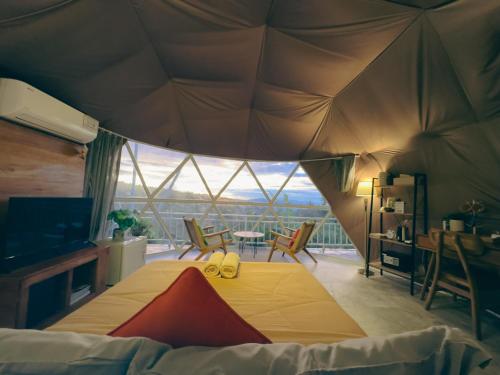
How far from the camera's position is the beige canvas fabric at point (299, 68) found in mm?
1540

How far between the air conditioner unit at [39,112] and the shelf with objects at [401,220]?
166 inches

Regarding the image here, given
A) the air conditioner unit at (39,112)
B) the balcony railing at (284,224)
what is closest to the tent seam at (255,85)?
the balcony railing at (284,224)

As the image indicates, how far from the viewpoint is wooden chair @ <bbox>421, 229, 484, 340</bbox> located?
1.85 metres

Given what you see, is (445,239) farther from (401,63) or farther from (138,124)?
(138,124)

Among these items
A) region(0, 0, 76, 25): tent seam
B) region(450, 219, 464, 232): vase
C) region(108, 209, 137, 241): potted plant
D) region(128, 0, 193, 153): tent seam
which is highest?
region(128, 0, 193, 153): tent seam

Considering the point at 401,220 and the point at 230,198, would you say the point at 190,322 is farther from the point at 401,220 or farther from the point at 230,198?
the point at 230,198

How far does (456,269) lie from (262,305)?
2.47m

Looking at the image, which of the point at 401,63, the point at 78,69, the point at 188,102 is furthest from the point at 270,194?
the point at 78,69

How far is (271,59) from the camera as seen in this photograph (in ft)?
7.06

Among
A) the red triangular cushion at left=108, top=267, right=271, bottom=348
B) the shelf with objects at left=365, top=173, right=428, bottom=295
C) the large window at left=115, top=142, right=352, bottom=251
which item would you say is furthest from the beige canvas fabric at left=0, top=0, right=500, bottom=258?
the red triangular cushion at left=108, top=267, right=271, bottom=348

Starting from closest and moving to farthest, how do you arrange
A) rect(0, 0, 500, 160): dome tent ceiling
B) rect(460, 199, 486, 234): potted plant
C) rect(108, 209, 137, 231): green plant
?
rect(0, 0, 500, 160): dome tent ceiling → rect(460, 199, 486, 234): potted plant → rect(108, 209, 137, 231): green plant

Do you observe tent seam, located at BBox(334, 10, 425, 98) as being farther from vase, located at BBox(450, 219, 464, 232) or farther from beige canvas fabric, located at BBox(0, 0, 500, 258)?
vase, located at BBox(450, 219, 464, 232)

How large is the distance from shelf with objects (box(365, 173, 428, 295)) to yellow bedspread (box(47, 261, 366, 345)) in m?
2.18

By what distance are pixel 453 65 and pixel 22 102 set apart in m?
3.76
